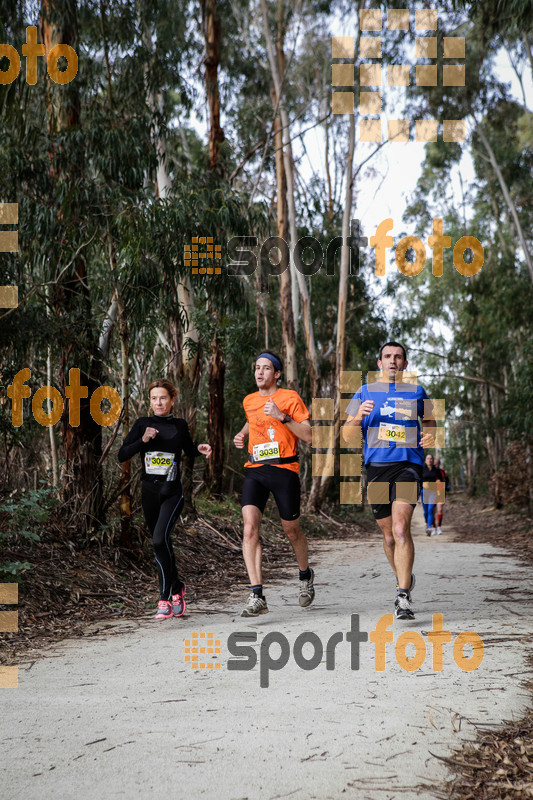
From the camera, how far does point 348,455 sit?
65.8 ft

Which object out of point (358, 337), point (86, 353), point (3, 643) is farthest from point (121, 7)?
point (358, 337)

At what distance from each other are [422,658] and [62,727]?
2.01 m

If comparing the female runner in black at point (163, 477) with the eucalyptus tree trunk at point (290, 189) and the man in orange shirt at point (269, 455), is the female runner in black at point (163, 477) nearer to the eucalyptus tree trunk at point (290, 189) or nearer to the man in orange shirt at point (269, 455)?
the man in orange shirt at point (269, 455)

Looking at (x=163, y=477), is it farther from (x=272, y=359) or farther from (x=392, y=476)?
(x=392, y=476)

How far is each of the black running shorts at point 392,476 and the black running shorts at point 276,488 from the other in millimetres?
602

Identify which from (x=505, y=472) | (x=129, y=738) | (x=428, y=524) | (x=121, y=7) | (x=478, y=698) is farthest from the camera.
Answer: (x=505, y=472)

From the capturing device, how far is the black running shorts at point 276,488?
6.18 meters

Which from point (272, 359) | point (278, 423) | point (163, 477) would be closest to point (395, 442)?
point (278, 423)

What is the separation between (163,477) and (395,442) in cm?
173

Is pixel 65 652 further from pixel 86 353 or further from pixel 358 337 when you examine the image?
pixel 358 337

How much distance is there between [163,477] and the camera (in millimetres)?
6133

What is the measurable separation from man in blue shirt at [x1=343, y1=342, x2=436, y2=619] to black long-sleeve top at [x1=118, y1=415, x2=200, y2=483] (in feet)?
4.11

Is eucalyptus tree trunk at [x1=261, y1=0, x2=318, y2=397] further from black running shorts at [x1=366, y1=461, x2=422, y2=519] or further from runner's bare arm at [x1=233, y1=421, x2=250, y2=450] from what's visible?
black running shorts at [x1=366, y1=461, x2=422, y2=519]

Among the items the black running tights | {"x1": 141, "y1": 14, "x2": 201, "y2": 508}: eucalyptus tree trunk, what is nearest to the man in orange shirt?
the black running tights
